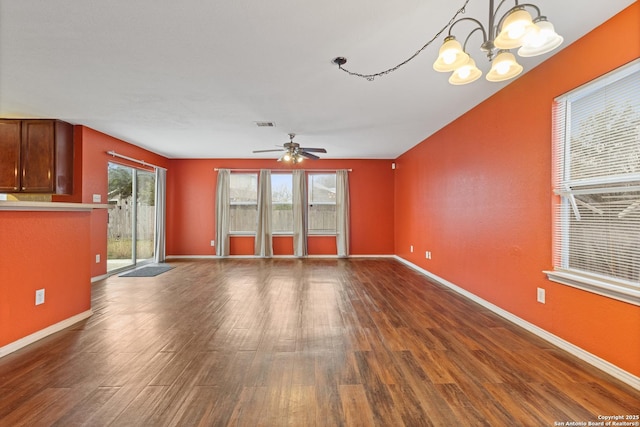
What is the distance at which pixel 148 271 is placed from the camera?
5320mm

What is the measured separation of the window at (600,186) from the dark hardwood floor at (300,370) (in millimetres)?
708

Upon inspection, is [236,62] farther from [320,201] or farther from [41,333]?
[320,201]

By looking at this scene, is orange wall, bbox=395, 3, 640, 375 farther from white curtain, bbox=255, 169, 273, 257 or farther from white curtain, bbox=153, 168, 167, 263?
white curtain, bbox=153, 168, 167, 263

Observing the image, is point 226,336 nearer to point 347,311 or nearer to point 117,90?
point 347,311

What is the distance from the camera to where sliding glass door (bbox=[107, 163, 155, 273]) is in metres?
5.19

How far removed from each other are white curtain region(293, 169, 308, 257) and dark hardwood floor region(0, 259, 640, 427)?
11.0 ft

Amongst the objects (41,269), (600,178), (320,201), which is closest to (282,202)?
(320,201)

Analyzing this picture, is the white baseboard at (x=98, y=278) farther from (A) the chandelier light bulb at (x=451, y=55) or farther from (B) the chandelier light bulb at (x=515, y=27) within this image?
(B) the chandelier light bulb at (x=515, y=27)

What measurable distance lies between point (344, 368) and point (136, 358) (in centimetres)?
168

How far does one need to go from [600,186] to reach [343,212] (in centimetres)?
505

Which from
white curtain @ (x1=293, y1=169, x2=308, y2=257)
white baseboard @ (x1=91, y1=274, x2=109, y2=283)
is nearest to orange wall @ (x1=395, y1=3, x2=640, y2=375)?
white curtain @ (x1=293, y1=169, x2=308, y2=257)

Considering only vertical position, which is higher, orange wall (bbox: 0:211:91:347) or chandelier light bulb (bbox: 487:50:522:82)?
chandelier light bulb (bbox: 487:50:522:82)

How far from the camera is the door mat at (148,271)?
5.03m

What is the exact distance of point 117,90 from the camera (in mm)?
3059
